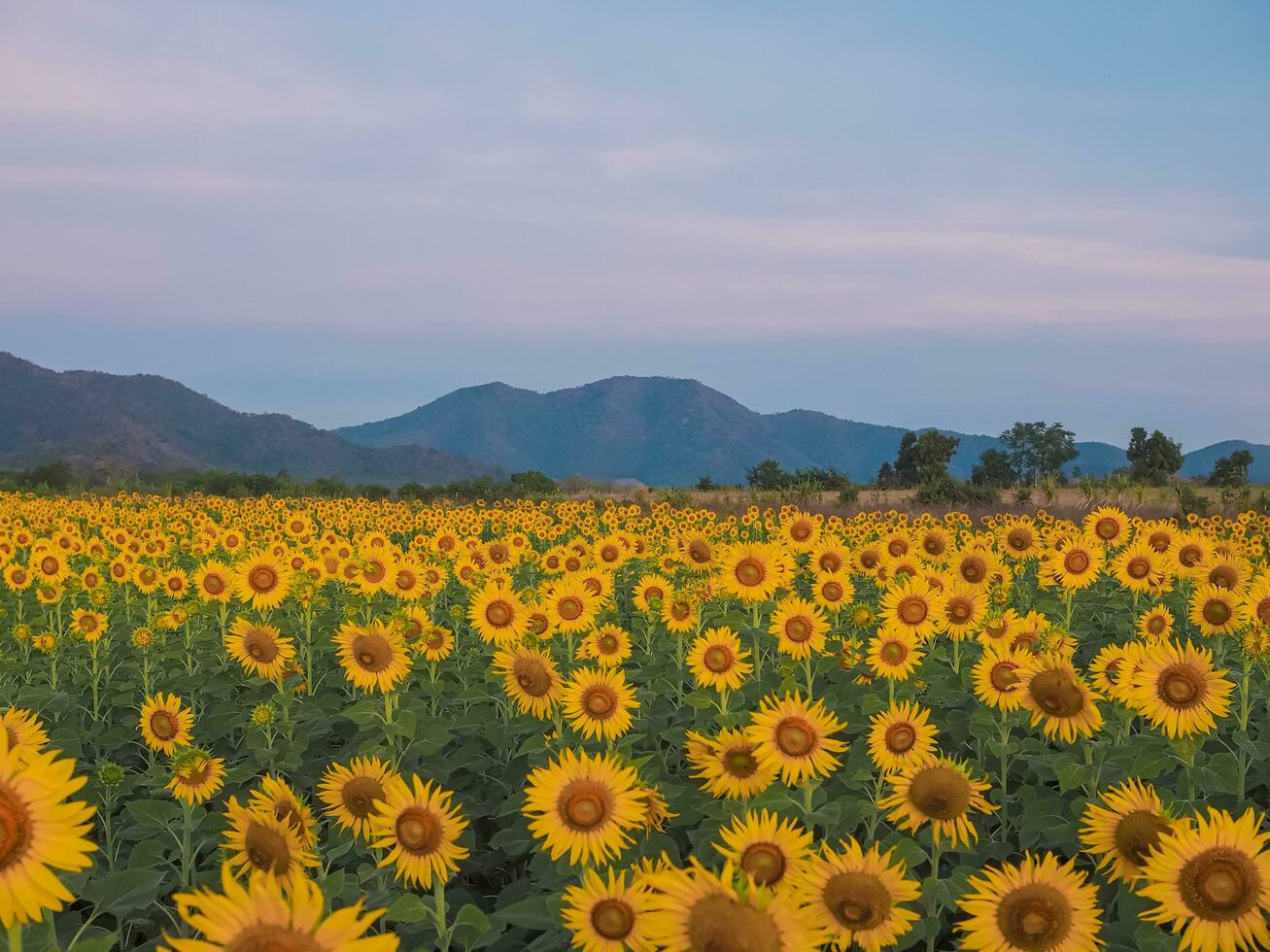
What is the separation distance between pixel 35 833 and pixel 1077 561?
8.33 metres

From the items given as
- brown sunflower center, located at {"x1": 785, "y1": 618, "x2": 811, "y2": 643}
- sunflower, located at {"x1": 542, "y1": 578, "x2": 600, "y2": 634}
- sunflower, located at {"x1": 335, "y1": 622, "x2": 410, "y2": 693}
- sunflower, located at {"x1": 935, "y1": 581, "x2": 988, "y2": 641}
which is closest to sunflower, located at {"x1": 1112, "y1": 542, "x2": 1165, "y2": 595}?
sunflower, located at {"x1": 935, "y1": 581, "x2": 988, "y2": 641}

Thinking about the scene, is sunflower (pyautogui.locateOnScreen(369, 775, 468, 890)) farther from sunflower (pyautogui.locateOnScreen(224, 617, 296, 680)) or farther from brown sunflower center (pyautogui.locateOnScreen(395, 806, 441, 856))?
sunflower (pyautogui.locateOnScreen(224, 617, 296, 680))

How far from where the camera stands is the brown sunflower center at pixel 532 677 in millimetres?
5535

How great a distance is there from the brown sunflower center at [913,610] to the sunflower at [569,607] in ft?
7.99

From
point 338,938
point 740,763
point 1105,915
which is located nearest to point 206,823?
point 740,763

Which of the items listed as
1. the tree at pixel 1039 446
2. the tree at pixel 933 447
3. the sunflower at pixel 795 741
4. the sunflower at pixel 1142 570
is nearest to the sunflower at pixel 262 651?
the sunflower at pixel 795 741

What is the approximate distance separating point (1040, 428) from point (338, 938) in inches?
6344

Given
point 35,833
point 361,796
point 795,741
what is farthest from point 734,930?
point 361,796

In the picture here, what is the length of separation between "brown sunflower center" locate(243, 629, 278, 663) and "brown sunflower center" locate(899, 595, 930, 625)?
476 cm

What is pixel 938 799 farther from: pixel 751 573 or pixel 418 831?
pixel 751 573

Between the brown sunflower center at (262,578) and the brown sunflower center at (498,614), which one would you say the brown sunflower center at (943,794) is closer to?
the brown sunflower center at (498,614)

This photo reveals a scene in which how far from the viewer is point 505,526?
65.2 feet

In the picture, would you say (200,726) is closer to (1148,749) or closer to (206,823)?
(206,823)

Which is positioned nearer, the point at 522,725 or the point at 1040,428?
the point at 522,725
